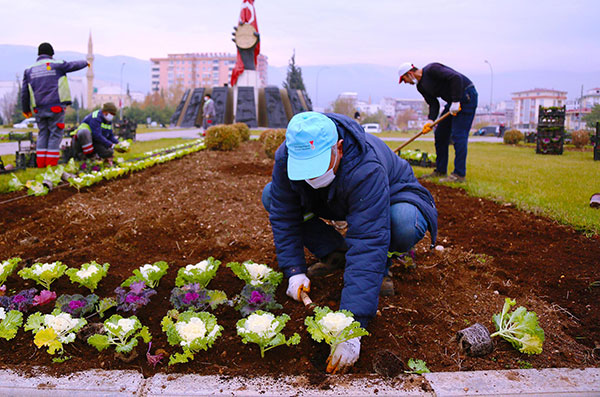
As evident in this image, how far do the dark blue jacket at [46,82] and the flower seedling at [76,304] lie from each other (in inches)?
227

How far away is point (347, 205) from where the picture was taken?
2.41 meters

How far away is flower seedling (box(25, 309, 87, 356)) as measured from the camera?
2.04 m

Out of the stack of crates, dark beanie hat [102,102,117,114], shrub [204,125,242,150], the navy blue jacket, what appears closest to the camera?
the navy blue jacket

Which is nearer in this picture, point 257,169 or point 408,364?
point 408,364

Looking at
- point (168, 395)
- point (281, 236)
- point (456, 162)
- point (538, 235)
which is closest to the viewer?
point (168, 395)

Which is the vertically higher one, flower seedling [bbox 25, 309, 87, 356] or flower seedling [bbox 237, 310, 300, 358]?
flower seedling [bbox 237, 310, 300, 358]

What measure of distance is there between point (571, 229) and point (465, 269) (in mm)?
1570

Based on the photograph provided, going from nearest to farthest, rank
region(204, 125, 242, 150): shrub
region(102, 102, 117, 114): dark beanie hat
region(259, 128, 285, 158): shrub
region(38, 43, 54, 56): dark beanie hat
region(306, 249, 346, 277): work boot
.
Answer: region(306, 249, 346, 277): work boot, region(38, 43, 54, 56): dark beanie hat, region(102, 102, 117, 114): dark beanie hat, region(259, 128, 285, 158): shrub, region(204, 125, 242, 150): shrub

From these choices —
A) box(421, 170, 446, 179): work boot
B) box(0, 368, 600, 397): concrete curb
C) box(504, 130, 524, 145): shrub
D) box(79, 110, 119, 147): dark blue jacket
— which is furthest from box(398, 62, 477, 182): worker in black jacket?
box(504, 130, 524, 145): shrub

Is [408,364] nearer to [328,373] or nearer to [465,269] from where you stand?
[328,373]

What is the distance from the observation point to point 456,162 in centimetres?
655

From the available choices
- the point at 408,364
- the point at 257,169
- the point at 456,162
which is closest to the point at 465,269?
the point at 408,364

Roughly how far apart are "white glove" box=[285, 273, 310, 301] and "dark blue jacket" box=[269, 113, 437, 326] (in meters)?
0.04

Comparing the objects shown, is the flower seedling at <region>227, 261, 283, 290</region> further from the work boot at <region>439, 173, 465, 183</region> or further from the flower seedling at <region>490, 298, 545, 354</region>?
the work boot at <region>439, 173, 465, 183</region>
